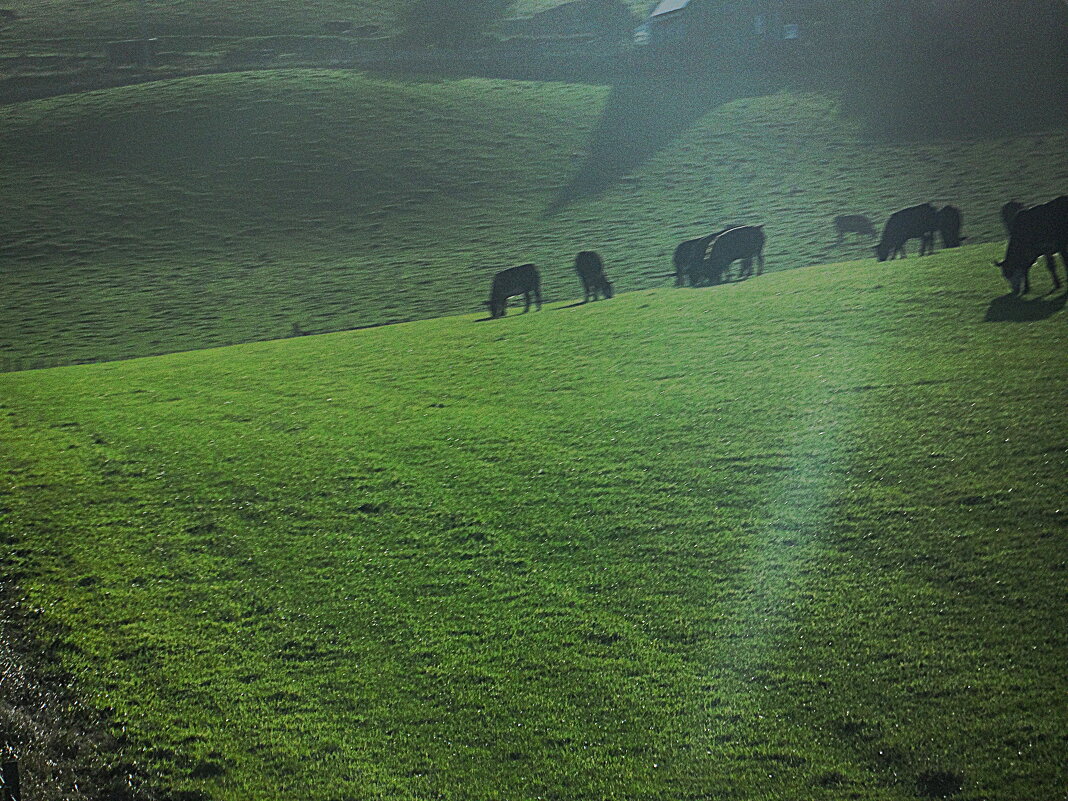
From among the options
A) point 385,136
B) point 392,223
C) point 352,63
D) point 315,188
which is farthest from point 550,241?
point 352,63

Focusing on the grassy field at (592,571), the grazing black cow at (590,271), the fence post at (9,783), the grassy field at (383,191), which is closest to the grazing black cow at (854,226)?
the grassy field at (383,191)

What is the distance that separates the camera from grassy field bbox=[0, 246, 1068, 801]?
6.26 metres

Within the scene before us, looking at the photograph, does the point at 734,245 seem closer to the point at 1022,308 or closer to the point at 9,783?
the point at 1022,308

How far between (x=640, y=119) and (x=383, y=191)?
19.0 m

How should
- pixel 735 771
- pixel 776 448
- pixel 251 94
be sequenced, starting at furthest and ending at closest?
pixel 251 94, pixel 776 448, pixel 735 771

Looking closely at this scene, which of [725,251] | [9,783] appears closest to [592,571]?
[9,783]

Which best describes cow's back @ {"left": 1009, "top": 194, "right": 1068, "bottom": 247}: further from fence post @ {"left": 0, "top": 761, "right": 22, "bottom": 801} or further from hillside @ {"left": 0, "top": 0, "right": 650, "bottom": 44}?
hillside @ {"left": 0, "top": 0, "right": 650, "bottom": 44}

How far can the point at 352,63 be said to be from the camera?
65.6 metres

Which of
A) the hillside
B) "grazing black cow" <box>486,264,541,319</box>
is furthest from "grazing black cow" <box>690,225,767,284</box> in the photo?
the hillside

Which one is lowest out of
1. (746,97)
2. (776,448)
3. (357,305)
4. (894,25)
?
(357,305)

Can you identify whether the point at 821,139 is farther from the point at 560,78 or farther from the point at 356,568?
the point at 356,568

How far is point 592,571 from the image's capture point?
820 centimetres

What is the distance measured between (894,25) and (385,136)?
36.6m

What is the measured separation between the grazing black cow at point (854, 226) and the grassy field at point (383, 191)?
0.80m
